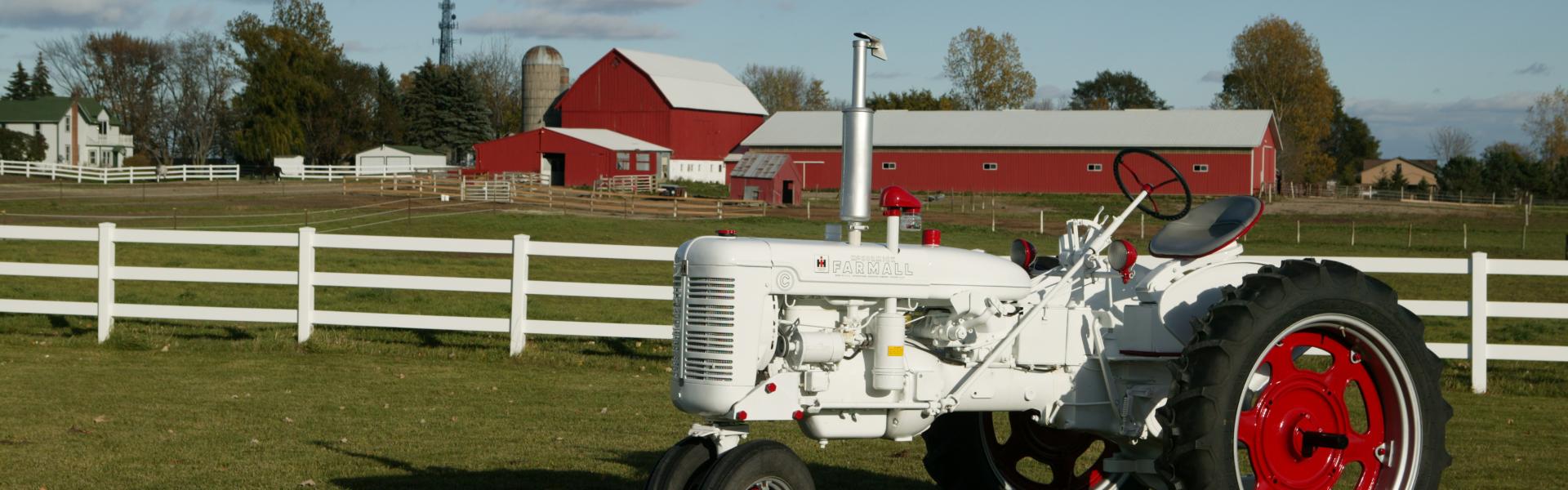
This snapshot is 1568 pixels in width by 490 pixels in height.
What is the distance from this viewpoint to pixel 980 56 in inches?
3541

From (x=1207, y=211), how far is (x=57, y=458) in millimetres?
6100

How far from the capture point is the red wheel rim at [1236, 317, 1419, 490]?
217 inches

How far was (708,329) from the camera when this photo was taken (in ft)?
16.4

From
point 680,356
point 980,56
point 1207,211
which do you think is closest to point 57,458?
point 680,356

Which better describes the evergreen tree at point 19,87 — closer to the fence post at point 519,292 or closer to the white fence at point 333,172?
the white fence at point 333,172

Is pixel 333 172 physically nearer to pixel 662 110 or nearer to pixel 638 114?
pixel 638 114

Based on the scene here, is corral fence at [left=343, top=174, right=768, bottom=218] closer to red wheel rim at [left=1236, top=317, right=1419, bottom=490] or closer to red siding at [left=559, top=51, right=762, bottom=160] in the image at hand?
red siding at [left=559, top=51, right=762, bottom=160]

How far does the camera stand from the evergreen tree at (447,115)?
305 feet

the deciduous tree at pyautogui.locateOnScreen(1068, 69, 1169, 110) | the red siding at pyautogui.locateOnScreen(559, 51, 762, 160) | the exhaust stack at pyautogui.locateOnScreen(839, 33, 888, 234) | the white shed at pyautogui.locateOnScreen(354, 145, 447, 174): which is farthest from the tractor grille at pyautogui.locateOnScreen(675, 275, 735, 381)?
the deciduous tree at pyautogui.locateOnScreen(1068, 69, 1169, 110)

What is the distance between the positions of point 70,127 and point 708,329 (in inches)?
3608

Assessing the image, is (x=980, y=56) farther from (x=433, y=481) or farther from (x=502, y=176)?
(x=433, y=481)

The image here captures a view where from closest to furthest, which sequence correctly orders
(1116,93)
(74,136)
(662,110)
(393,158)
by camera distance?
(662,110)
(74,136)
(393,158)
(1116,93)

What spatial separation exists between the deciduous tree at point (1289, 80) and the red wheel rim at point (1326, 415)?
80.0m

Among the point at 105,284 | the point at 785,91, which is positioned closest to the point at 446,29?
the point at 785,91
